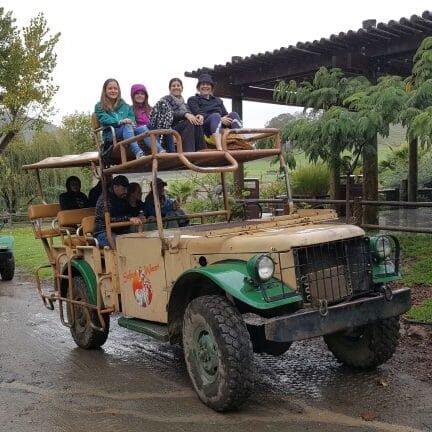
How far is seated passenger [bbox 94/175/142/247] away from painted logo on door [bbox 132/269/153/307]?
0.70m

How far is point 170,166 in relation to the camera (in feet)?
19.9

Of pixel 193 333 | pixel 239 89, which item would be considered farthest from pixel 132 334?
pixel 239 89

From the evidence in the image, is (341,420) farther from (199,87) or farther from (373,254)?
(199,87)

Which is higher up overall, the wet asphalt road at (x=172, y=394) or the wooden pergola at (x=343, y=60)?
the wooden pergola at (x=343, y=60)

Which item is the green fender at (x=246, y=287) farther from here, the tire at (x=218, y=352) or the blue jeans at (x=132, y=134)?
the blue jeans at (x=132, y=134)

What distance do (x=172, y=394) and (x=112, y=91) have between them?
10.3 feet

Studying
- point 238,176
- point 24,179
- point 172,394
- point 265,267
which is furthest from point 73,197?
point 24,179

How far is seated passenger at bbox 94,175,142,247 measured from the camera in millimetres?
6273

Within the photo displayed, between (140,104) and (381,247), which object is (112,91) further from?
(381,247)

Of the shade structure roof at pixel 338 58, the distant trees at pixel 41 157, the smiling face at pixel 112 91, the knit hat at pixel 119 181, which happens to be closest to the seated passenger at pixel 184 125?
the smiling face at pixel 112 91

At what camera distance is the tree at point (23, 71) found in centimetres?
2191

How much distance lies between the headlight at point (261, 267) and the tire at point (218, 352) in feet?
1.25

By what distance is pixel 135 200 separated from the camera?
6684 millimetres

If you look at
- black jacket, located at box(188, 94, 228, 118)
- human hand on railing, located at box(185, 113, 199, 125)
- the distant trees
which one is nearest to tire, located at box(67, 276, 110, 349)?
human hand on railing, located at box(185, 113, 199, 125)
